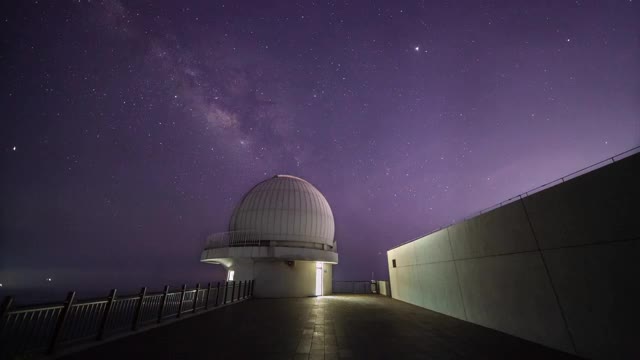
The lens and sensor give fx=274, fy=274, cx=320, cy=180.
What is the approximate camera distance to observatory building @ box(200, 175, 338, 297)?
2493 centimetres

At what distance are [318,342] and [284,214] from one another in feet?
64.7

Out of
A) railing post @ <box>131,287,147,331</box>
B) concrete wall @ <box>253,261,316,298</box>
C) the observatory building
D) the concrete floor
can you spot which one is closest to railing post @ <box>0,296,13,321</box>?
the concrete floor

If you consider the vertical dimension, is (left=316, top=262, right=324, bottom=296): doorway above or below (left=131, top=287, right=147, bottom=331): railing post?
above

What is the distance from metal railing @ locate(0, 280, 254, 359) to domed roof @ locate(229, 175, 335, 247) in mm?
14305

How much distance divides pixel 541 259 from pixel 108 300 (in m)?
12.8

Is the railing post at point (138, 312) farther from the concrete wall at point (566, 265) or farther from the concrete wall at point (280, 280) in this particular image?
the concrete wall at point (280, 280)

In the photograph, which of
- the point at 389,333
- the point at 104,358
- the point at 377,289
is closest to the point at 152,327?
the point at 104,358

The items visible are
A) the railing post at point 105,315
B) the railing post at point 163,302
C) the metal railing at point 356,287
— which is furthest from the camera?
the metal railing at point 356,287

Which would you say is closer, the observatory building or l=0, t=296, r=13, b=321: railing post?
l=0, t=296, r=13, b=321: railing post

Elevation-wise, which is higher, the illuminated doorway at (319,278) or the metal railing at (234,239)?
the metal railing at (234,239)

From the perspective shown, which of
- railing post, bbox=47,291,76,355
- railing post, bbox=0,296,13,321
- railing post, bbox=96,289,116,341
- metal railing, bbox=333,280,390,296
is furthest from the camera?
metal railing, bbox=333,280,390,296

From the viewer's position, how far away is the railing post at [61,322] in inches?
254

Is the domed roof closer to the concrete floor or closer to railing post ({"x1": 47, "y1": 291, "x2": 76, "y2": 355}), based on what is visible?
the concrete floor

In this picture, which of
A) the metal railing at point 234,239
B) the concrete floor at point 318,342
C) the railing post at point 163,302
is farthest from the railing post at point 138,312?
the metal railing at point 234,239
